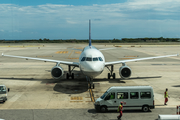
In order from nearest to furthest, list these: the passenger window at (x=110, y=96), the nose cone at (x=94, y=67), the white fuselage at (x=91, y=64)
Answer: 1. the passenger window at (x=110, y=96)
2. the nose cone at (x=94, y=67)
3. the white fuselage at (x=91, y=64)

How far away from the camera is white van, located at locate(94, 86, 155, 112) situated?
15555mm

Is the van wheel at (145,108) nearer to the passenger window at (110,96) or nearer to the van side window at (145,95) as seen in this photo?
the van side window at (145,95)

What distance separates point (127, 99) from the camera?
15625mm

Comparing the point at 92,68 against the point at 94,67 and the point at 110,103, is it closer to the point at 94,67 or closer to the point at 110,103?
the point at 94,67

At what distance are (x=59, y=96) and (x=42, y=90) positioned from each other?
3279mm

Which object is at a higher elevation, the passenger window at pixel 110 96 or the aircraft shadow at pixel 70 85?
the passenger window at pixel 110 96

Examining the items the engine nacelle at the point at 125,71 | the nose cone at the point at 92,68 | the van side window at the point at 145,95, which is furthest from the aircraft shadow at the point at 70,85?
the van side window at the point at 145,95

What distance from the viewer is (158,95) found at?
66.7ft

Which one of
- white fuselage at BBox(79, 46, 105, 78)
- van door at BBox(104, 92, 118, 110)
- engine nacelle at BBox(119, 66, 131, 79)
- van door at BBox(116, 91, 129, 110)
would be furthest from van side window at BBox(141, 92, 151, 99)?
engine nacelle at BBox(119, 66, 131, 79)

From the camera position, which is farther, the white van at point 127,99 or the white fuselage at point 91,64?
the white fuselage at point 91,64

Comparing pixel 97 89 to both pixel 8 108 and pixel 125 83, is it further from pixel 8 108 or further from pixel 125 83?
pixel 8 108

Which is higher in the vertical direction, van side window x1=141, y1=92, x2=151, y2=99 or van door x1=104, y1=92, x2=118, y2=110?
van side window x1=141, y1=92, x2=151, y2=99

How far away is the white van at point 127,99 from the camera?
15555 millimetres

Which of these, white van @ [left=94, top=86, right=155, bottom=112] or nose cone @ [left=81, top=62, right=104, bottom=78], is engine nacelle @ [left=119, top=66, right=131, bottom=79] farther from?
white van @ [left=94, top=86, right=155, bottom=112]
